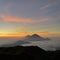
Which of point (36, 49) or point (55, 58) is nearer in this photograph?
point (55, 58)

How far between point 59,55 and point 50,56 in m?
1.96

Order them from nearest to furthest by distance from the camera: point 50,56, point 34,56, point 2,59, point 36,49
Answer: point 2,59, point 34,56, point 50,56, point 36,49

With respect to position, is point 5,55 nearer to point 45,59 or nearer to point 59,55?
point 45,59

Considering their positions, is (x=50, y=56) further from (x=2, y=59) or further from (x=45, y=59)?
(x=2, y=59)

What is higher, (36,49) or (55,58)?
(36,49)

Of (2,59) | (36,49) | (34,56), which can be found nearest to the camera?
(2,59)

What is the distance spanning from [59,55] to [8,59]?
10.8m

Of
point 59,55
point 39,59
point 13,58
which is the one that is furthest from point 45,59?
point 13,58

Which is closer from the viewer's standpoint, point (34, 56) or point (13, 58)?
point (13, 58)

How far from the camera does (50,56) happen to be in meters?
32.2

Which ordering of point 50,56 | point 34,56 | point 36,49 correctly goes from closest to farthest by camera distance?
point 34,56 < point 50,56 < point 36,49

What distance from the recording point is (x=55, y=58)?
31.7 m

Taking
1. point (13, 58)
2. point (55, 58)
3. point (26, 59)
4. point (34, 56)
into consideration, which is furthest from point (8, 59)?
point (55, 58)

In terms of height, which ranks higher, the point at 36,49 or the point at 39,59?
the point at 36,49
